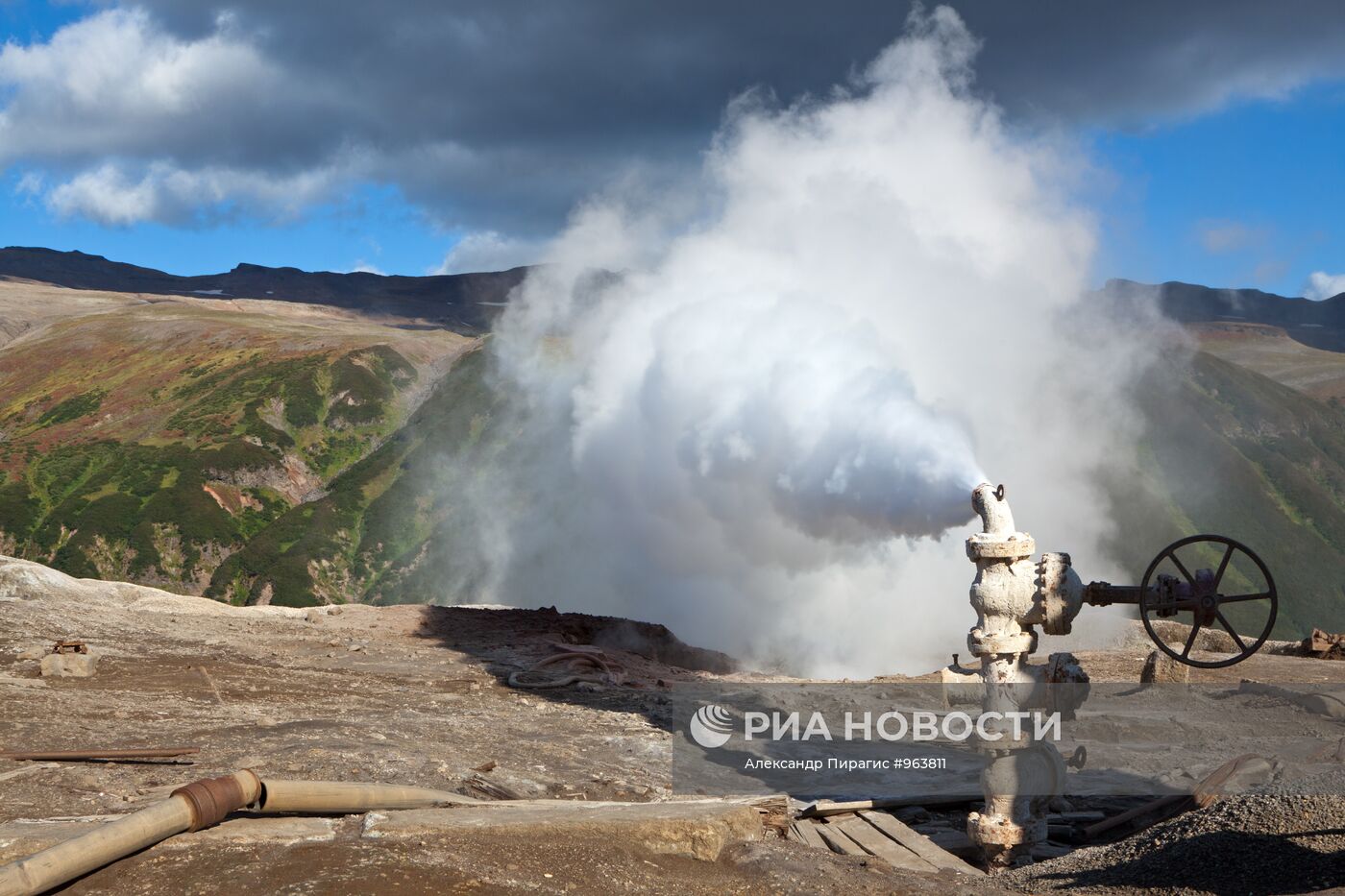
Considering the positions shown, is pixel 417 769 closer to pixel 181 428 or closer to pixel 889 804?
pixel 889 804

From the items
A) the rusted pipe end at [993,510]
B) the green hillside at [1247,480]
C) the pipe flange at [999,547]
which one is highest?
the green hillside at [1247,480]

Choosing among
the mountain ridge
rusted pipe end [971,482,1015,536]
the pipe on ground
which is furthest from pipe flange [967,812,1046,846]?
the mountain ridge

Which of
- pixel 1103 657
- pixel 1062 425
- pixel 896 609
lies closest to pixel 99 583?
pixel 1103 657

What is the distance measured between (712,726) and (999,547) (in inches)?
319

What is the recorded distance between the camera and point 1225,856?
8.05m

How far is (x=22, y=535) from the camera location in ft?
222

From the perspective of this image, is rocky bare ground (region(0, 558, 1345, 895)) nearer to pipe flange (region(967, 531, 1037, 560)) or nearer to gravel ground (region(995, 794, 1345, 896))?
gravel ground (region(995, 794, 1345, 896))

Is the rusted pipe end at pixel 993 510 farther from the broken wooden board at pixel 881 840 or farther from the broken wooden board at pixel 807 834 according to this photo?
the broken wooden board at pixel 807 834

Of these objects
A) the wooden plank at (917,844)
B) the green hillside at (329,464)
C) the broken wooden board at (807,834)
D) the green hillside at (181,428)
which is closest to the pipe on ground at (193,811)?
the broken wooden board at (807,834)

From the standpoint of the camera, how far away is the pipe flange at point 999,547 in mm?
9977

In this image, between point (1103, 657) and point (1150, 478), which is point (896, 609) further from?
point (1150, 478)

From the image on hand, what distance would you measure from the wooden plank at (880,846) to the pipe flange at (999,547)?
8.40 ft

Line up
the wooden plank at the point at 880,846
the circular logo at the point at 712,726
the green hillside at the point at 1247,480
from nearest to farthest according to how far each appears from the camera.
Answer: the wooden plank at the point at 880,846, the circular logo at the point at 712,726, the green hillside at the point at 1247,480

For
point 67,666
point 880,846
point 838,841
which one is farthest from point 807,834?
point 67,666
